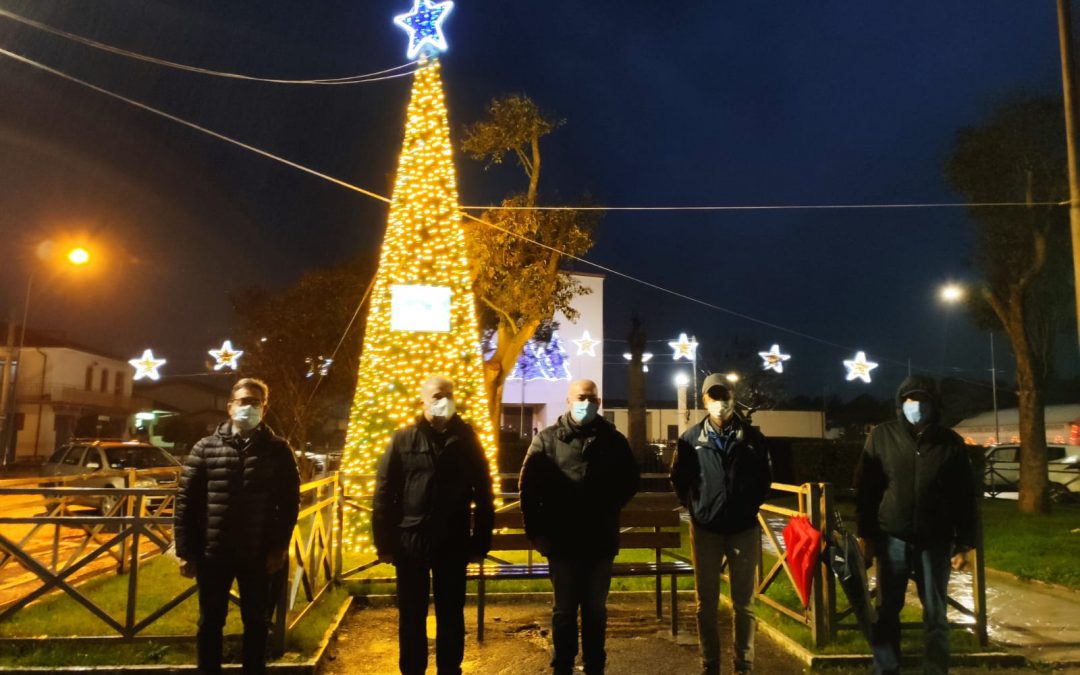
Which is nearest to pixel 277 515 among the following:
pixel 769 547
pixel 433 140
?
pixel 433 140

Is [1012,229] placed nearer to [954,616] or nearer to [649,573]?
[954,616]

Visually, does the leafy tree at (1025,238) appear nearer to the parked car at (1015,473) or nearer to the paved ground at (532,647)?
the parked car at (1015,473)

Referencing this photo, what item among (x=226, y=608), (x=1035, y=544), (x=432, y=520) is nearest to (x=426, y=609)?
(x=432, y=520)

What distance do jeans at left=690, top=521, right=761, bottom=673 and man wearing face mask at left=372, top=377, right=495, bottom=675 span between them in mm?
1304

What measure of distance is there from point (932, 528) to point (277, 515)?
3614mm

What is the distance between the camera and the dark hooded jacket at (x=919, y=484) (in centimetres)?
412

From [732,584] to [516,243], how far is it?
12119 mm

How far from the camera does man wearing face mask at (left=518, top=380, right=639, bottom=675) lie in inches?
156

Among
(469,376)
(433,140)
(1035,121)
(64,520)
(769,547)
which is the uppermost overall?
(1035,121)

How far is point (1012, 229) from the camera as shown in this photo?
15297 mm

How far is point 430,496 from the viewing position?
382 centimetres

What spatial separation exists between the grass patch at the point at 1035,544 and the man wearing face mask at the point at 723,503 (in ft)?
18.7

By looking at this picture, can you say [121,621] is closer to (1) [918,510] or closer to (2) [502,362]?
(1) [918,510]

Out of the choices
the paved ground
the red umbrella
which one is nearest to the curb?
the paved ground
